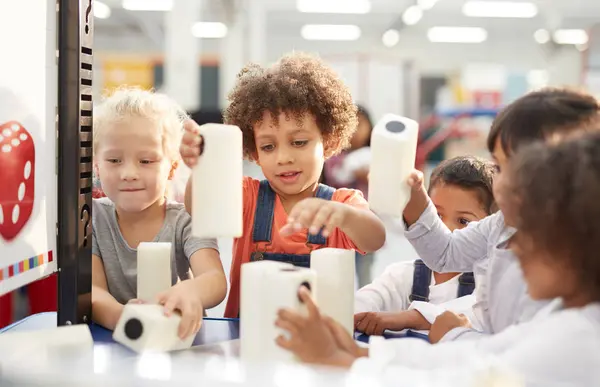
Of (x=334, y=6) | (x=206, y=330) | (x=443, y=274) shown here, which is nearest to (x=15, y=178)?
(x=206, y=330)

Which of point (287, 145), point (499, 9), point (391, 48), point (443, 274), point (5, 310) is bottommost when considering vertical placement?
point (5, 310)

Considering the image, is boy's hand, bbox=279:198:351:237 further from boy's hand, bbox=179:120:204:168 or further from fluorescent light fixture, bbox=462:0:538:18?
fluorescent light fixture, bbox=462:0:538:18

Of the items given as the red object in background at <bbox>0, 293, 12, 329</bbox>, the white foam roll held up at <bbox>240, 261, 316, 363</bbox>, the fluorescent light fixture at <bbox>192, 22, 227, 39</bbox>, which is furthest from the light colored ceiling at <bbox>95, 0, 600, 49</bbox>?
the white foam roll held up at <bbox>240, 261, 316, 363</bbox>

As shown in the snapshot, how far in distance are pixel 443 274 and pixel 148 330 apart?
671mm

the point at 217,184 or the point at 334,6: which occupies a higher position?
the point at 334,6

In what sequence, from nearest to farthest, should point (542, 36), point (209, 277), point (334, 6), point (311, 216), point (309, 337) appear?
point (309, 337) → point (311, 216) → point (209, 277) → point (334, 6) → point (542, 36)

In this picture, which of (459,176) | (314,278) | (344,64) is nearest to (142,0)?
(344,64)

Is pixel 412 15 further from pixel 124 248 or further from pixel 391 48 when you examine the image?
pixel 124 248

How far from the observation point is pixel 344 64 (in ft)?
19.0

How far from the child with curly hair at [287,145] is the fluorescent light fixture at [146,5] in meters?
7.60

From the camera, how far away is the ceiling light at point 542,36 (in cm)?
1052

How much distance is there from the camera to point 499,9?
9242mm

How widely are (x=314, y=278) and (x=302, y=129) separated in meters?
0.48

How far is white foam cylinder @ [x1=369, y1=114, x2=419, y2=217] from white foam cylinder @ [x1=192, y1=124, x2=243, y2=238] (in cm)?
16
